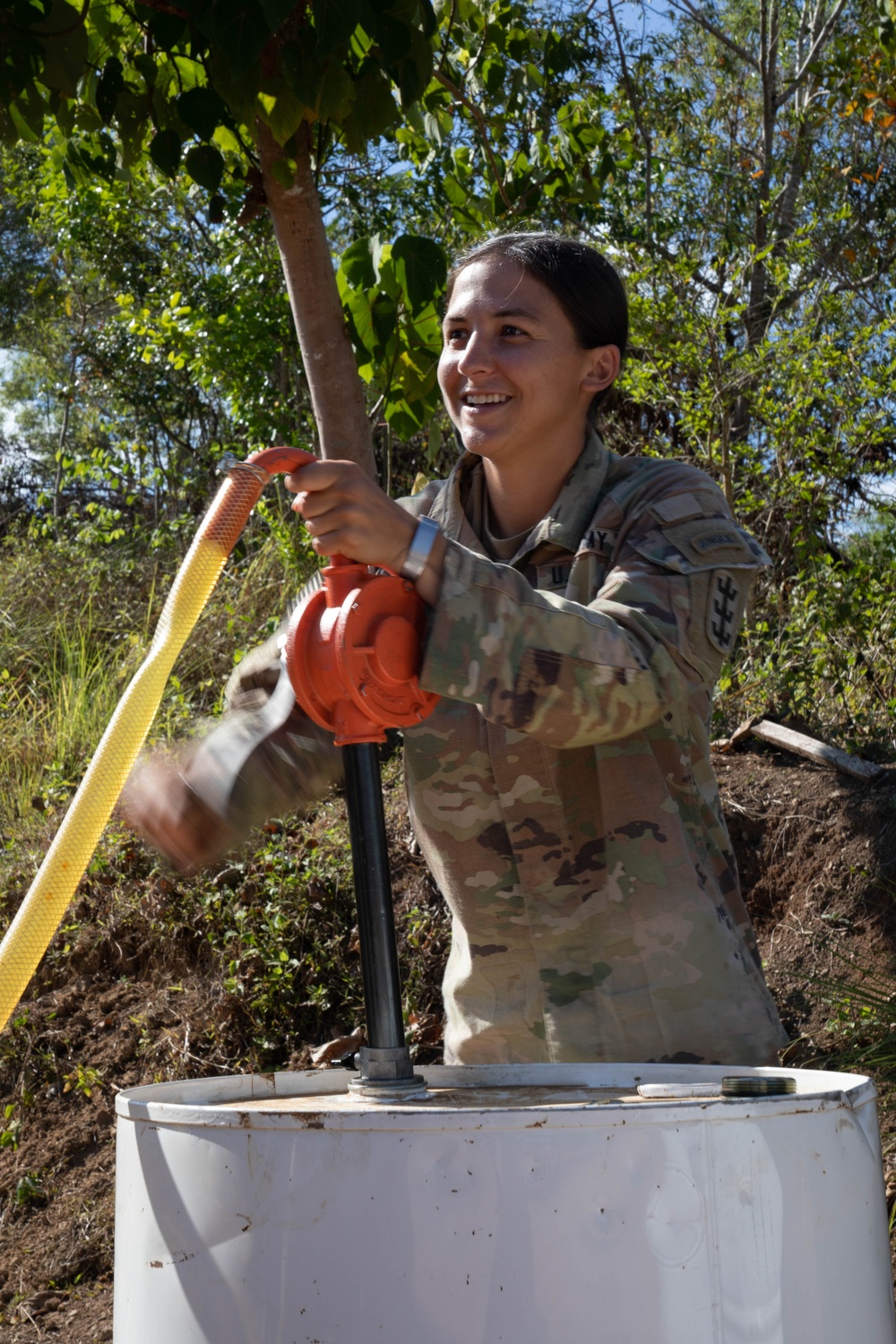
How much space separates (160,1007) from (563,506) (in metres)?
2.79

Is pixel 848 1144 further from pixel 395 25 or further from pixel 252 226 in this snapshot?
pixel 252 226

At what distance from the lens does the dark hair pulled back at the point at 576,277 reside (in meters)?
1.73

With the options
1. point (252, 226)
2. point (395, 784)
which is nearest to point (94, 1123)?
point (395, 784)

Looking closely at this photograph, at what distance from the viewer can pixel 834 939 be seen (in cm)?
340

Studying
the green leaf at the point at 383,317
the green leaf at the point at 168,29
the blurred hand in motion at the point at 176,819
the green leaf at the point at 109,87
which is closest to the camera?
the blurred hand in motion at the point at 176,819

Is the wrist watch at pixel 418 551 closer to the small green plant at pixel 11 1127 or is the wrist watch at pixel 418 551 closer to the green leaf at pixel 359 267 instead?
the green leaf at pixel 359 267

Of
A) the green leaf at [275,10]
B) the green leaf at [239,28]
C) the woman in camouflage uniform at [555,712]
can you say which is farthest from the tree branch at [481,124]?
the woman in camouflage uniform at [555,712]

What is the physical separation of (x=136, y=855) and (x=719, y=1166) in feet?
12.9

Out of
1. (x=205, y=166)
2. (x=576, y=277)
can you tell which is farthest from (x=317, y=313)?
(x=576, y=277)

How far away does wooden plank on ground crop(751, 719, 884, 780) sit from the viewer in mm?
3795

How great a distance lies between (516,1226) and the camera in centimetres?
82

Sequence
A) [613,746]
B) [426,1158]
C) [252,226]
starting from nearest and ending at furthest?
[426,1158]
[613,746]
[252,226]

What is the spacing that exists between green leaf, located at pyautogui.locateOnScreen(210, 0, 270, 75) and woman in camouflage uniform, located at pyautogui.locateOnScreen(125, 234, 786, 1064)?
0.68m

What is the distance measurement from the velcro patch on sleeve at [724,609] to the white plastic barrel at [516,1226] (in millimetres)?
583
